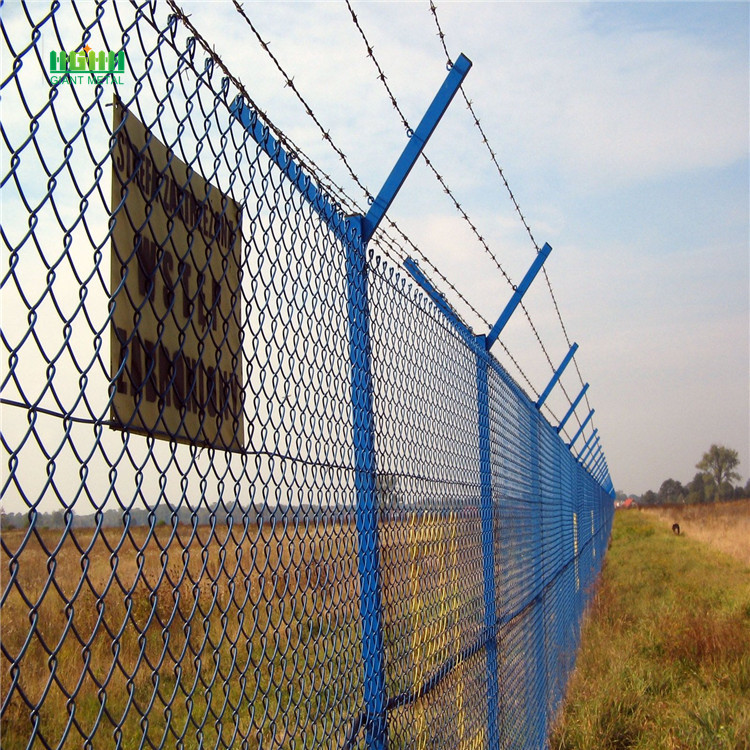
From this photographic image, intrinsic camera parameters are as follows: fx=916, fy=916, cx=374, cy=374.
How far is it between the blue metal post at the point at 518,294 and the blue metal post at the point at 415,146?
1812 mm

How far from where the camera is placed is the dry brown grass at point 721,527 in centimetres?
2886

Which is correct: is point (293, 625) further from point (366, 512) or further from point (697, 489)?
point (697, 489)

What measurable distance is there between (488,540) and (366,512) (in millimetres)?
1909

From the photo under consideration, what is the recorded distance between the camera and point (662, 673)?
743cm

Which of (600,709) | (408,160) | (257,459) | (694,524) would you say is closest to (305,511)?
(257,459)

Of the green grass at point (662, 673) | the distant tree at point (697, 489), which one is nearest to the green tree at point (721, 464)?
the distant tree at point (697, 489)

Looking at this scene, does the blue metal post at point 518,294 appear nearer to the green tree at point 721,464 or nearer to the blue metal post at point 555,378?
the blue metal post at point 555,378

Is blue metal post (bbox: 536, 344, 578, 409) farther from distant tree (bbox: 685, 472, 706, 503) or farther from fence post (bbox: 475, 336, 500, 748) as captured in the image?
distant tree (bbox: 685, 472, 706, 503)

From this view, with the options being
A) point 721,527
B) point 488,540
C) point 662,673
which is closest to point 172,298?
point 488,540

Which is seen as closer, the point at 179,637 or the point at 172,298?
the point at 172,298

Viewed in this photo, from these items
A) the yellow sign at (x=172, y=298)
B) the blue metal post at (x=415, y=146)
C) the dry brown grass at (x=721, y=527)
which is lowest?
the dry brown grass at (x=721, y=527)

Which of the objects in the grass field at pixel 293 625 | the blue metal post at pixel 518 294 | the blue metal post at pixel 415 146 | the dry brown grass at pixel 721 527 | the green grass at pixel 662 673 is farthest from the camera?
the dry brown grass at pixel 721 527

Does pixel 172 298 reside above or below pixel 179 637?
above

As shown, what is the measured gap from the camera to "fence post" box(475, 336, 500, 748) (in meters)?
4.06
